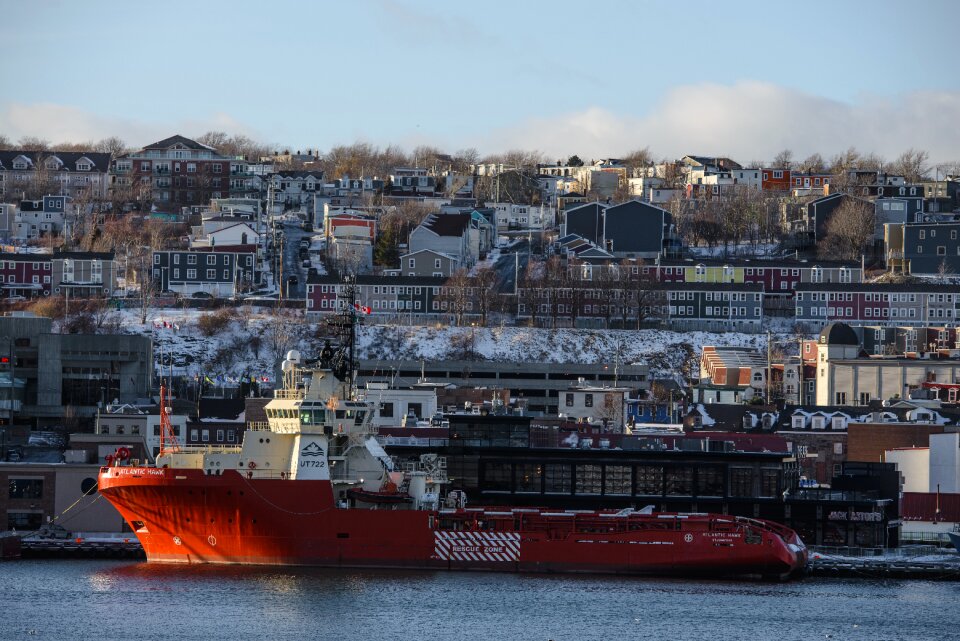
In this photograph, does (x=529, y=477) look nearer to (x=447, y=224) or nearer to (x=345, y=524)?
(x=345, y=524)

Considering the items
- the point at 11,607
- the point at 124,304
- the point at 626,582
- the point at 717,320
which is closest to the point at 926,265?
the point at 717,320

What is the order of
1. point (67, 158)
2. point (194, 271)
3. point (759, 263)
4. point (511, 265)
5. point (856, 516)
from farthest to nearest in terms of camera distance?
point (67, 158) → point (511, 265) → point (759, 263) → point (194, 271) → point (856, 516)

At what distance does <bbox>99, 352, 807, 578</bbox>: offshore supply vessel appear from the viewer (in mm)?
75062

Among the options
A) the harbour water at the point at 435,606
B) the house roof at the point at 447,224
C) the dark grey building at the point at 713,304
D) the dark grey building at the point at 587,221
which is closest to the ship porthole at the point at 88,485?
the harbour water at the point at 435,606

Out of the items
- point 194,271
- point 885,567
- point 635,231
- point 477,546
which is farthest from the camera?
point 635,231

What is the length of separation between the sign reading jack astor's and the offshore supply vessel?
8.78m

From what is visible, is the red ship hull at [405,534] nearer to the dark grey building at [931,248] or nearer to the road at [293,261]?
the road at [293,261]

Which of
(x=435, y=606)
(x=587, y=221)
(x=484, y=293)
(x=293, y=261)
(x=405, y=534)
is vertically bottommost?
(x=435, y=606)

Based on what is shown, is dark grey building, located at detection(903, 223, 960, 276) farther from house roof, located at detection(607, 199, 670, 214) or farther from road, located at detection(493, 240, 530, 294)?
road, located at detection(493, 240, 530, 294)

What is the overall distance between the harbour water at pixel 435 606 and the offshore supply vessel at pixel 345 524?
957mm

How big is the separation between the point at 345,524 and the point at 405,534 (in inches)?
91.3

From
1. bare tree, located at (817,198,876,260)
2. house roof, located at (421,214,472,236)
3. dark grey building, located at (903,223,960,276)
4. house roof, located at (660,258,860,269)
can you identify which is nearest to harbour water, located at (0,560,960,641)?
house roof, located at (660,258,860,269)

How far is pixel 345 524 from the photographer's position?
2960 inches

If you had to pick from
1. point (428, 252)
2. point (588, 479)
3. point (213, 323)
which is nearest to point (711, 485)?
point (588, 479)
